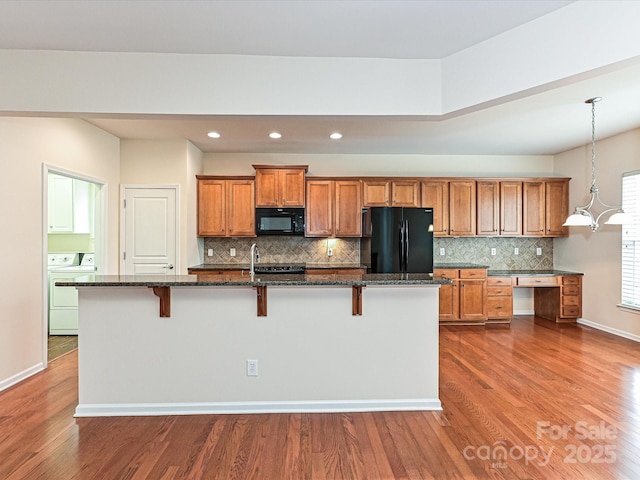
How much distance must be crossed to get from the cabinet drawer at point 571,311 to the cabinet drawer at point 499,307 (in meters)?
0.83

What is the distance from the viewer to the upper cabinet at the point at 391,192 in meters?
5.43

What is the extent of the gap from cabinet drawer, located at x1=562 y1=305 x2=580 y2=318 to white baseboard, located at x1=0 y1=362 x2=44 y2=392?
6.77m

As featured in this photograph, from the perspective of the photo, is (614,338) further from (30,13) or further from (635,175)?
(30,13)

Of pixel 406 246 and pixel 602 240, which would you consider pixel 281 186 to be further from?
pixel 602 240

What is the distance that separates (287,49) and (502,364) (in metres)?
3.62

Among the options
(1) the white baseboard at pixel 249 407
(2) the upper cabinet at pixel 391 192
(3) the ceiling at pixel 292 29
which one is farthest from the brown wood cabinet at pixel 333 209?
(1) the white baseboard at pixel 249 407

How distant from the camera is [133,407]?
2.65 m

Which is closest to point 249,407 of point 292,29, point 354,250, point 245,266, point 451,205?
point 292,29

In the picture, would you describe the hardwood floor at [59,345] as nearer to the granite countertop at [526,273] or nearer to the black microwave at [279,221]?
the black microwave at [279,221]

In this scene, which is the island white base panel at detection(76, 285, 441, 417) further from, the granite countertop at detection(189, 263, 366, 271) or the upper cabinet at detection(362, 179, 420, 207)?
the upper cabinet at detection(362, 179, 420, 207)

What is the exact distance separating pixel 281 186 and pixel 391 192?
1689 millimetres

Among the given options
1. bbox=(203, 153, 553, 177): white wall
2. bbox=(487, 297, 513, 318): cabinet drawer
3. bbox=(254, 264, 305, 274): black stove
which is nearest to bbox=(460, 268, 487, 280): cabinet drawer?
bbox=(487, 297, 513, 318): cabinet drawer

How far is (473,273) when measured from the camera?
5289mm

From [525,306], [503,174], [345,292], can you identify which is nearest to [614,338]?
[525,306]
